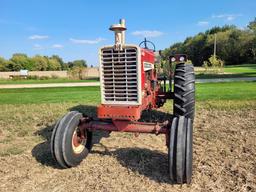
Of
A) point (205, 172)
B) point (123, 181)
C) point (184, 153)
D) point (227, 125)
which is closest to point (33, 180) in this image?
point (123, 181)

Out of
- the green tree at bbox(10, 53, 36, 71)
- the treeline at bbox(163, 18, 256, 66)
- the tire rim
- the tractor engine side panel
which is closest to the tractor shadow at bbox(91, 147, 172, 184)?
the tire rim

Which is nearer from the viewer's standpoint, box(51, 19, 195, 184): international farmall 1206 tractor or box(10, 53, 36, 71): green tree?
box(51, 19, 195, 184): international farmall 1206 tractor

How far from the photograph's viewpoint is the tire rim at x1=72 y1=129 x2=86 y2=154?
5102 mm

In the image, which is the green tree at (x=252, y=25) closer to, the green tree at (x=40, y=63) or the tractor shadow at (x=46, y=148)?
the tractor shadow at (x=46, y=148)

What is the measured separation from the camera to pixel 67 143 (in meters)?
4.79

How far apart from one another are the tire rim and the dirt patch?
0.77ft

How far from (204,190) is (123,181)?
3.55ft

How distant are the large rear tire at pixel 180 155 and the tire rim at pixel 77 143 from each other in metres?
1.68

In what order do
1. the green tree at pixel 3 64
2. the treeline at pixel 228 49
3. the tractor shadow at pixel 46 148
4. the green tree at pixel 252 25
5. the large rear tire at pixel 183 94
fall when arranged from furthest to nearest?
the green tree at pixel 3 64, the treeline at pixel 228 49, the green tree at pixel 252 25, the large rear tire at pixel 183 94, the tractor shadow at pixel 46 148

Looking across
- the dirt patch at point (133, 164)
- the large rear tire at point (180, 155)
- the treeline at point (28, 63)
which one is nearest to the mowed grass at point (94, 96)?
the dirt patch at point (133, 164)

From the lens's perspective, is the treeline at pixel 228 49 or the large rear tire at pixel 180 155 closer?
the large rear tire at pixel 180 155

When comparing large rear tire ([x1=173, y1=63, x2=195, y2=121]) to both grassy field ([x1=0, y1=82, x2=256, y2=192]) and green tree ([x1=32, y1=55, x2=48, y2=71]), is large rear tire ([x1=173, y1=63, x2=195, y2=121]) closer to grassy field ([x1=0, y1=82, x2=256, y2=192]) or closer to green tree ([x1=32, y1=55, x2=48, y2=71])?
grassy field ([x1=0, y1=82, x2=256, y2=192])

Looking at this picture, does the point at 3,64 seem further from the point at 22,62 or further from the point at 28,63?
the point at 28,63

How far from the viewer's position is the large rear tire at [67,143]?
15.5 feet
